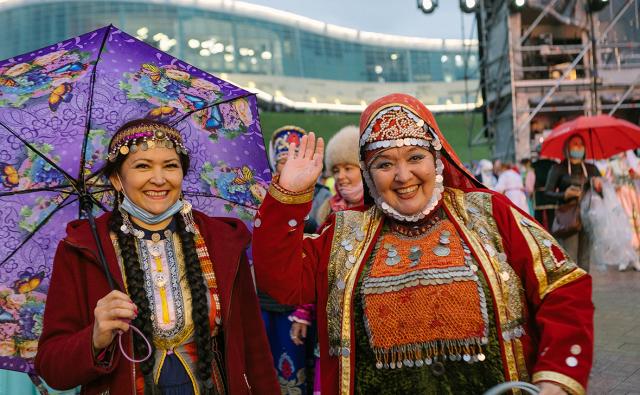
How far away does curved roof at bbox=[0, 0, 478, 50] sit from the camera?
1892 inches

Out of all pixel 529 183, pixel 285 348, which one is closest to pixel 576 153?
pixel 285 348

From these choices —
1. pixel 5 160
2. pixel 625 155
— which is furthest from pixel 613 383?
pixel 625 155

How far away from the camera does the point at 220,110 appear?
3.06 meters

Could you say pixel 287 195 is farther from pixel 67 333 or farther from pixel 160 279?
pixel 67 333

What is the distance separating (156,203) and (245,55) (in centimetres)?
4755

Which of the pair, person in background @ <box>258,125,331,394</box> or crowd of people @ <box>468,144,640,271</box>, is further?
crowd of people @ <box>468,144,640,271</box>

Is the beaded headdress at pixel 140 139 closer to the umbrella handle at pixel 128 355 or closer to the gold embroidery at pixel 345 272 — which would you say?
the umbrella handle at pixel 128 355

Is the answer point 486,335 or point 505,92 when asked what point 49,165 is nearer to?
point 486,335

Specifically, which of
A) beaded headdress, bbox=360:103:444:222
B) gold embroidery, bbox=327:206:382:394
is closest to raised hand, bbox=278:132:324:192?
beaded headdress, bbox=360:103:444:222

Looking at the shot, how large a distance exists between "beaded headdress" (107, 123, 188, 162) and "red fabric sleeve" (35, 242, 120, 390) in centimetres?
42

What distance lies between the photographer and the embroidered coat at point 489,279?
204cm

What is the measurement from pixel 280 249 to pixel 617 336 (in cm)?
499

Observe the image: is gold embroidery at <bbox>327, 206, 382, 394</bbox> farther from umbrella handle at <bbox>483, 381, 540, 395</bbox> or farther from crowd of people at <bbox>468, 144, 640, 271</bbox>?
crowd of people at <bbox>468, 144, 640, 271</bbox>

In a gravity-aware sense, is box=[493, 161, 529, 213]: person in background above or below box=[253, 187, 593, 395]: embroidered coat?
above
